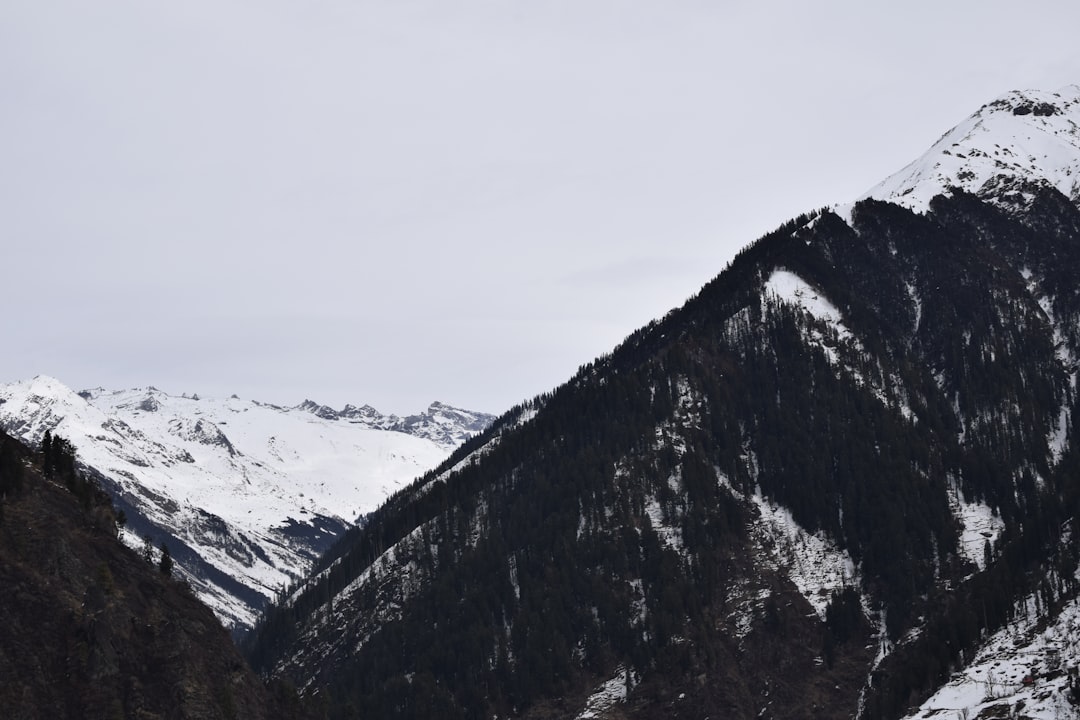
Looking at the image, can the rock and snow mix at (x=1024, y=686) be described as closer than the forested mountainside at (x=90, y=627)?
No

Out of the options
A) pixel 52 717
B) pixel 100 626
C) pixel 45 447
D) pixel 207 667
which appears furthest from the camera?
pixel 45 447

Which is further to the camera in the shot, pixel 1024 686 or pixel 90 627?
pixel 1024 686

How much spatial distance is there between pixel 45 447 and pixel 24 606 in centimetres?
4173

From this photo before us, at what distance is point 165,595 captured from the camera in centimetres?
15862

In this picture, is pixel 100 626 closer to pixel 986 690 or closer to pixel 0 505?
pixel 0 505

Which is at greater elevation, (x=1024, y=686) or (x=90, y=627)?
(x=90, y=627)

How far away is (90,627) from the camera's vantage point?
137m

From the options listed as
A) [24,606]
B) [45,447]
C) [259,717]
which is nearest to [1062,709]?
[259,717]

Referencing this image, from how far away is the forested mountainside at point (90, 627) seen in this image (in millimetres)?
131000

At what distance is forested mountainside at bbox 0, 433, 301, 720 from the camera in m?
131

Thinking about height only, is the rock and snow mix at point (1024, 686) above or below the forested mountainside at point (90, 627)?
below

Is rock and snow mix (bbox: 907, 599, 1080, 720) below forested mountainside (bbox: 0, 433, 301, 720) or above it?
below

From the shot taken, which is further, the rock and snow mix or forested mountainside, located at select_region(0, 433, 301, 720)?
the rock and snow mix

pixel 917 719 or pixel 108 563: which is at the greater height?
pixel 108 563
